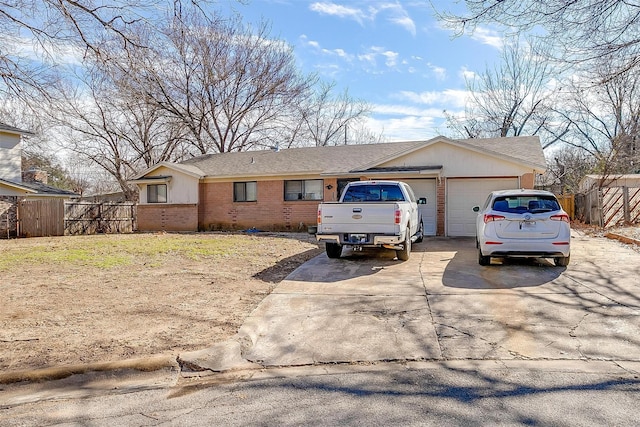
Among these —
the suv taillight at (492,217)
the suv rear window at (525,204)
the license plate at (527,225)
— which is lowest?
the license plate at (527,225)

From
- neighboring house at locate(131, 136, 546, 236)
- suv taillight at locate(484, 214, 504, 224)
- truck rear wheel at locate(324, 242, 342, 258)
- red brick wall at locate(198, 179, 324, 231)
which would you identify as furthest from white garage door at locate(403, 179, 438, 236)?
suv taillight at locate(484, 214, 504, 224)

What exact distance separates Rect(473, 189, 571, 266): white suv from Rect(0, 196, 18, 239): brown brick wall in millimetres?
20305

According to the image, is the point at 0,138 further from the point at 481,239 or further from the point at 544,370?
the point at 544,370

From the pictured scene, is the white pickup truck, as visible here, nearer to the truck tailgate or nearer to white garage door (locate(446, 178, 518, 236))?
the truck tailgate

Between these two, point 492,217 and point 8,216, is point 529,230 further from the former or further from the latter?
point 8,216

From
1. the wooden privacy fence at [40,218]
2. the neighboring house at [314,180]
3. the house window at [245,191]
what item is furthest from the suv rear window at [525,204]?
the wooden privacy fence at [40,218]

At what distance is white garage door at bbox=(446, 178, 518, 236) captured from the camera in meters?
15.6

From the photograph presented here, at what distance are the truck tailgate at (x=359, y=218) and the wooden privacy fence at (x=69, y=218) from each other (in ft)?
54.1

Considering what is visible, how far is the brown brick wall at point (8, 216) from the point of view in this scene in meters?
19.0

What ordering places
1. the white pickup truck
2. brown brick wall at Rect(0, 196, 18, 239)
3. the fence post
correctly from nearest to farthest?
the white pickup truck → the fence post → brown brick wall at Rect(0, 196, 18, 239)

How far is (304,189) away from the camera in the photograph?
769 inches

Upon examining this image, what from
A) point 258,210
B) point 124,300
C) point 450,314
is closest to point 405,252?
point 450,314

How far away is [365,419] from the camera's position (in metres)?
3.20

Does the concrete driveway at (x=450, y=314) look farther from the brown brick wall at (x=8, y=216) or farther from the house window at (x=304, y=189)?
the brown brick wall at (x=8, y=216)
